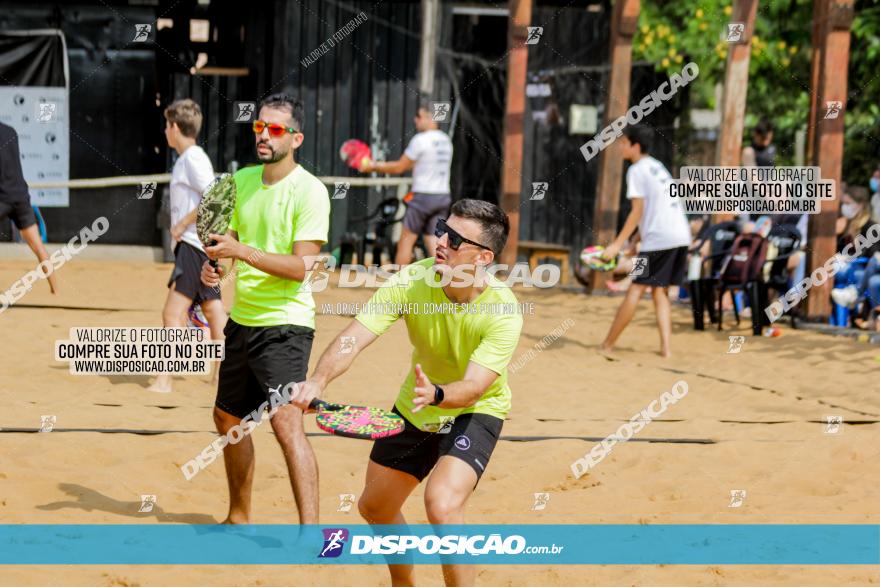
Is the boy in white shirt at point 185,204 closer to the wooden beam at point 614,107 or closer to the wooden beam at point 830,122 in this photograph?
the wooden beam at point 830,122

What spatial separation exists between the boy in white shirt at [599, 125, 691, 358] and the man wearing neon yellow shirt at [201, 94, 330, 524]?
5.38m

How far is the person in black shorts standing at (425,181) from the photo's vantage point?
44.9 feet

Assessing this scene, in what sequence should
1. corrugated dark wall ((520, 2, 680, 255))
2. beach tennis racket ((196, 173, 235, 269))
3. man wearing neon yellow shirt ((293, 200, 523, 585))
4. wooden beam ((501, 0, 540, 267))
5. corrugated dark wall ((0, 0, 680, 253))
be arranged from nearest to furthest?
man wearing neon yellow shirt ((293, 200, 523, 585)), beach tennis racket ((196, 173, 235, 269)), wooden beam ((501, 0, 540, 267)), corrugated dark wall ((0, 0, 680, 253)), corrugated dark wall ((520, 2, 680, 255))

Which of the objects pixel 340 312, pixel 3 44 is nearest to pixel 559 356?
pixel 340 312

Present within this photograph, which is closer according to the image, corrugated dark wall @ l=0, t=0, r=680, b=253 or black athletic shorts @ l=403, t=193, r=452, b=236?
black athletic shorts @ l=403, t=193, r=452, b=236

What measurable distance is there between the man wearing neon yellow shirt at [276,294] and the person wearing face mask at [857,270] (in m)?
7.51

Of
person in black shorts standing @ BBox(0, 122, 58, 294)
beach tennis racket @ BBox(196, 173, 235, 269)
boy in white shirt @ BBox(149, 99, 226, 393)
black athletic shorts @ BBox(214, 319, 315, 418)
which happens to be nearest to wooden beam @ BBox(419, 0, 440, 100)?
person in black shorts standing @ BBox(0, 122, 58, 294)

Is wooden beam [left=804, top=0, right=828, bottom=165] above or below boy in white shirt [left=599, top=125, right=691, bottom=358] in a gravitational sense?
above

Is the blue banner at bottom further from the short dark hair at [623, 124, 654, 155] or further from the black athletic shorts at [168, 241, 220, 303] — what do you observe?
the short dark hair at [623, 124, 654, 155]

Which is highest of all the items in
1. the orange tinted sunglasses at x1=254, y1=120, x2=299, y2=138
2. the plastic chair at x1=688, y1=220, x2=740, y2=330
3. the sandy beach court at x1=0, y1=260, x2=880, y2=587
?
the orange tinted sunglasses at x1=254, y1=120, x2=299, y2=138

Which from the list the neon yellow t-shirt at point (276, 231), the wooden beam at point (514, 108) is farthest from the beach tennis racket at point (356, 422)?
the wooden beam at point (514, 108)

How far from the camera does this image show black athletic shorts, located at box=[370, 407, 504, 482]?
491 centimetres

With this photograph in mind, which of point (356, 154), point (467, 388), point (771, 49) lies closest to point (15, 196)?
point (356, 154)

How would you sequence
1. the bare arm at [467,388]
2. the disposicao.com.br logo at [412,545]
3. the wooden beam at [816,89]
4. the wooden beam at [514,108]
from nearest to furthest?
the bare arm at [467,388], the disposicao.com.br logo at [412,545], the wooden beam at [816,89], the wooden beam at [514,108]
